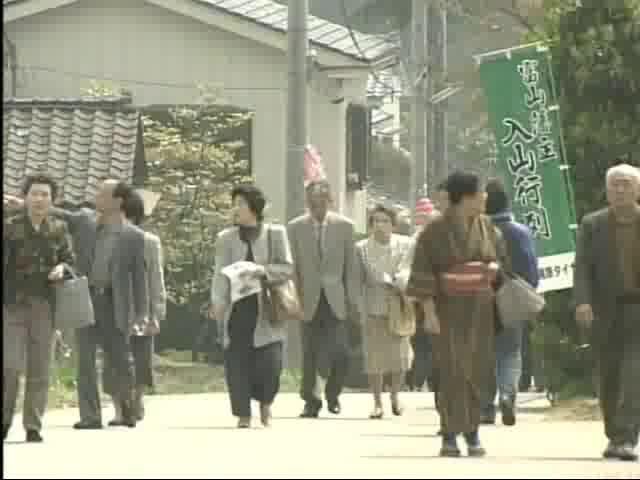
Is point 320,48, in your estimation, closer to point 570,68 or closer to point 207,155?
point 207,155

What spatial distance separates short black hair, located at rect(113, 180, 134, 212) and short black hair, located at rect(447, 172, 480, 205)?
4333mm

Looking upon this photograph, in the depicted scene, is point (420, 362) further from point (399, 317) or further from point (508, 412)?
point (508, 412)

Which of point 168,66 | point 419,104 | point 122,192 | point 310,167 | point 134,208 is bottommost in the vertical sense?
point 134,208

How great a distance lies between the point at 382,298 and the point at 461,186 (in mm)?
5976

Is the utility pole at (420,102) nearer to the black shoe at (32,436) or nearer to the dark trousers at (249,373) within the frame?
the dark trousers at (249,373)

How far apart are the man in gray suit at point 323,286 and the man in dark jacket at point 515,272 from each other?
6.28 ft

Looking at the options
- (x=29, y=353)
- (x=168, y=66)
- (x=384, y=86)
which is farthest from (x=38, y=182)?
(x=384, y=86)

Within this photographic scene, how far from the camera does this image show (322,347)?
709 inches

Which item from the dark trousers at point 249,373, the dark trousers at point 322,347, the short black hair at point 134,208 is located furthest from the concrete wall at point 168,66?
the dark trousers at point 249,373

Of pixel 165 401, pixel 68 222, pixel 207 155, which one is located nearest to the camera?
pixel 68 222

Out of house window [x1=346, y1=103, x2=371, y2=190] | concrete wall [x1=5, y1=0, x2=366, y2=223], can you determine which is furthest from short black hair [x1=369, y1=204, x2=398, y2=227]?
house window [x1=346, y1=103, x2=371, y2=190]

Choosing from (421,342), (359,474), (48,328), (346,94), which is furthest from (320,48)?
(359,474)

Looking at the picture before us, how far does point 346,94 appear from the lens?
118 feet

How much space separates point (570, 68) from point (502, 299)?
19.4ft
